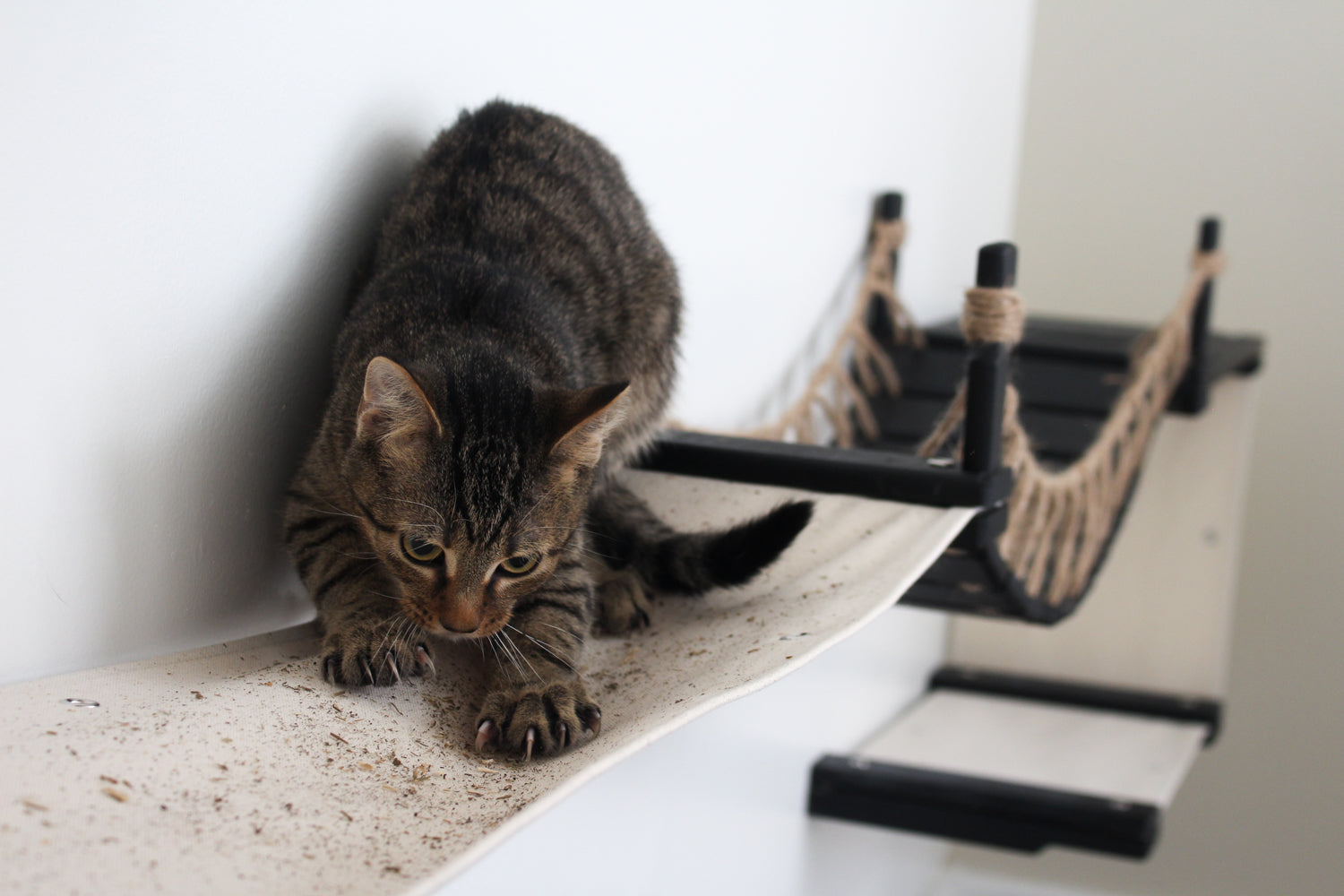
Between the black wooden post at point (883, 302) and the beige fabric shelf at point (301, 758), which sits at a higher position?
the black wooden post at point (883, 302)

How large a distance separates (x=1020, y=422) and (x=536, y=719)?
4.68 ft

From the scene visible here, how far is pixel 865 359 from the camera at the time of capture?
2.21m

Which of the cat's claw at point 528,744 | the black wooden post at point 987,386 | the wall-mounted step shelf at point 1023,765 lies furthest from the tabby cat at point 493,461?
the wall-mounted step shelf at point 1023,765

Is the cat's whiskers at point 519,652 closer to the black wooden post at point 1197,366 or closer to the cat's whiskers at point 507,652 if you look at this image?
the cat's whiskers at point 507,652

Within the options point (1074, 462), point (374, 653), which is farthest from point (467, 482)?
point (1074, 462)

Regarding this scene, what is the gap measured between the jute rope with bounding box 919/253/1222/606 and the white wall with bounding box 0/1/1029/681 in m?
0.49

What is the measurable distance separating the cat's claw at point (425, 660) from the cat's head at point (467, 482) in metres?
0.02

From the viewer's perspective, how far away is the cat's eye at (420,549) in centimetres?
92

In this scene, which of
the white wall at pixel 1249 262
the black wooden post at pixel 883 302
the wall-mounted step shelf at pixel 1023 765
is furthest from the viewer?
the white wall at pixel 1249 262

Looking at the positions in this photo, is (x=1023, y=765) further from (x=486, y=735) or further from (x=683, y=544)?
(x=486, y=735)

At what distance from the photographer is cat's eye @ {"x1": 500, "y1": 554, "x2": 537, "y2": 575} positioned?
3.11 feet

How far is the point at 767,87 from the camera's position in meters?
1.81

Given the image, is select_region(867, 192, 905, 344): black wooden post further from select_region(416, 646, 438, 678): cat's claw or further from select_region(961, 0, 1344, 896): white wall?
select_region(416, 646, 438, 678): cat's claw

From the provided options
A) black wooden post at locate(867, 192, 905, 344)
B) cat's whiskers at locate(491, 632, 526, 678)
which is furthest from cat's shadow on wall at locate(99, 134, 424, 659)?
black wooden post at locate(867, 192, 905, 344)
